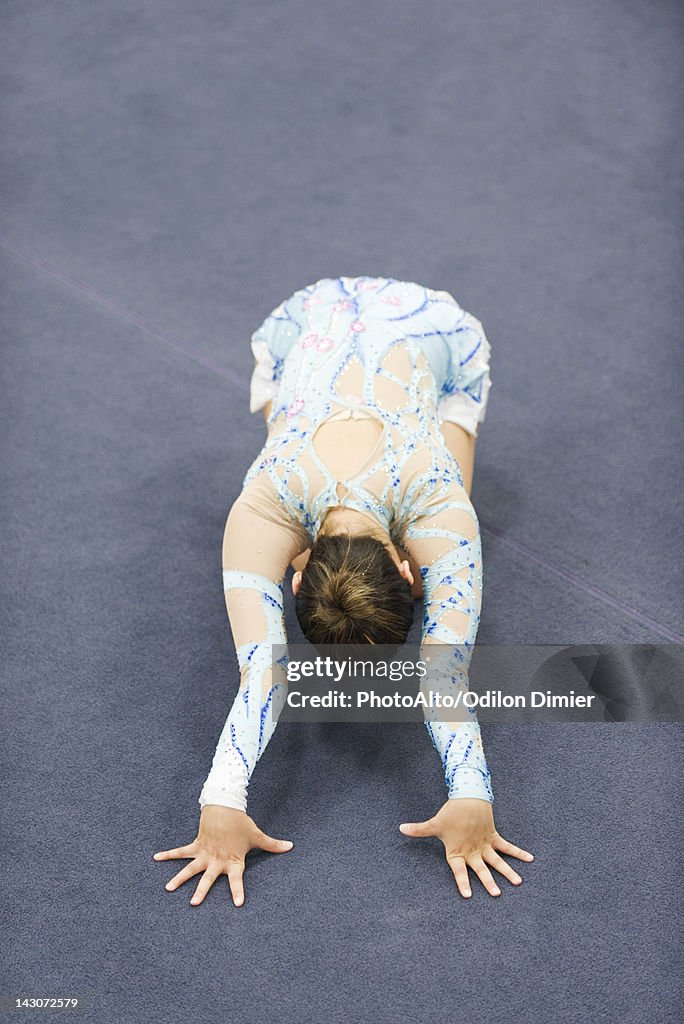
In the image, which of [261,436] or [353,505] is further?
[261,436]

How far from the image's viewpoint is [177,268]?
3.14 metres

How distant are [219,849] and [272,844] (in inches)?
3.6

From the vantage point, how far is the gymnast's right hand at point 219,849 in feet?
5.74

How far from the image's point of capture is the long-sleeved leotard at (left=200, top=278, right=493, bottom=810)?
1.77m

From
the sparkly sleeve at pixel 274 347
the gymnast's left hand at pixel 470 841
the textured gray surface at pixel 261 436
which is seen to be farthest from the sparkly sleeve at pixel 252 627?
the sparkly sleeve at pixel 274 347

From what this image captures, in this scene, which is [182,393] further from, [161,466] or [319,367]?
[319,367]

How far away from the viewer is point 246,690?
1.77m

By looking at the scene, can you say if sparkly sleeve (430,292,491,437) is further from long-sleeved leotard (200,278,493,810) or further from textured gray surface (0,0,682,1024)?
textured gray surface (0,0,682,1024)

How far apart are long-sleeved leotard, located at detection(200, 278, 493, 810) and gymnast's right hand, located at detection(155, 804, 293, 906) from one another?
29mm

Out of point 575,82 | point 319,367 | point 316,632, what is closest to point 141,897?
point 316,632

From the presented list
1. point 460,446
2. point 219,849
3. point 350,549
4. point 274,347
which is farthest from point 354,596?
point 274,347

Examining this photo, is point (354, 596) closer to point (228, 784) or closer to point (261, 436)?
point (228, 784)

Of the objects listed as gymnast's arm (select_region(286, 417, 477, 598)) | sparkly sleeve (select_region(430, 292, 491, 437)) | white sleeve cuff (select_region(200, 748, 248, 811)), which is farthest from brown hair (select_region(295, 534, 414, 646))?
sparkly sleeve (select_region(430, 292, 491, 437))

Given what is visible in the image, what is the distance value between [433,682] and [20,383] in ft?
4.86
